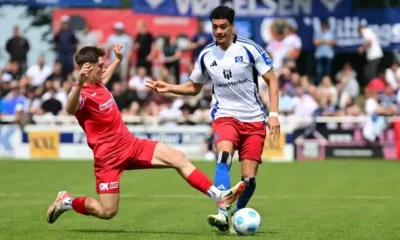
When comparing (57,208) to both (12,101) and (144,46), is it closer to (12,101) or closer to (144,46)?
(12,101)

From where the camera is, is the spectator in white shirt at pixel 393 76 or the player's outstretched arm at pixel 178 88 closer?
the player's outstretched arm at pixel 178 88

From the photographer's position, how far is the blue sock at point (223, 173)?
10.5 meters

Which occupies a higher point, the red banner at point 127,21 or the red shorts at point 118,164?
the red banner at point 127,21

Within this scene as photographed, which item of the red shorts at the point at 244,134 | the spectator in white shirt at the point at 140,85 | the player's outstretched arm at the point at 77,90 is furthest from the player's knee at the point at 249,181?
the spectator in white shirt at the point at 140,85

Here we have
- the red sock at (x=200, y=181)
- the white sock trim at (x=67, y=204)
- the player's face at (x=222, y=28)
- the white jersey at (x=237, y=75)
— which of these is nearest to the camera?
the red sock at (x=200, y=181)

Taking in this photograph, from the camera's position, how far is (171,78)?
89.4 ft

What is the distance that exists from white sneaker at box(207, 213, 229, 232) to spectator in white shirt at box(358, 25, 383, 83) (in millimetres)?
16818

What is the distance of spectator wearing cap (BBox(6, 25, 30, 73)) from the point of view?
27.8 m

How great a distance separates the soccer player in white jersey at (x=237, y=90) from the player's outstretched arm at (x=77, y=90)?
1.01 m

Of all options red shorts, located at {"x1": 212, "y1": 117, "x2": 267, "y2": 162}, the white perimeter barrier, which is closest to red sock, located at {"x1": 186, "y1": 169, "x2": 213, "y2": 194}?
red shorts, located at {"x1": 212, "y1": 117, "x2": 267, "y2": 162}

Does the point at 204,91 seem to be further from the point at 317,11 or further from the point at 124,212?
the point at 124,212

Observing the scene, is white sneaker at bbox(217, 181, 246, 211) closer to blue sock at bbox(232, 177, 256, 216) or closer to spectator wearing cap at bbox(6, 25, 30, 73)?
blue sock at bbox(232, 177, 256, 216)

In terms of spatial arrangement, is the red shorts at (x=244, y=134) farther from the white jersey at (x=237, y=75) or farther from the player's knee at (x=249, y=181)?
the player's knee at (x=249, y=181)

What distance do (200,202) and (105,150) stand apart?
15.2 ft
